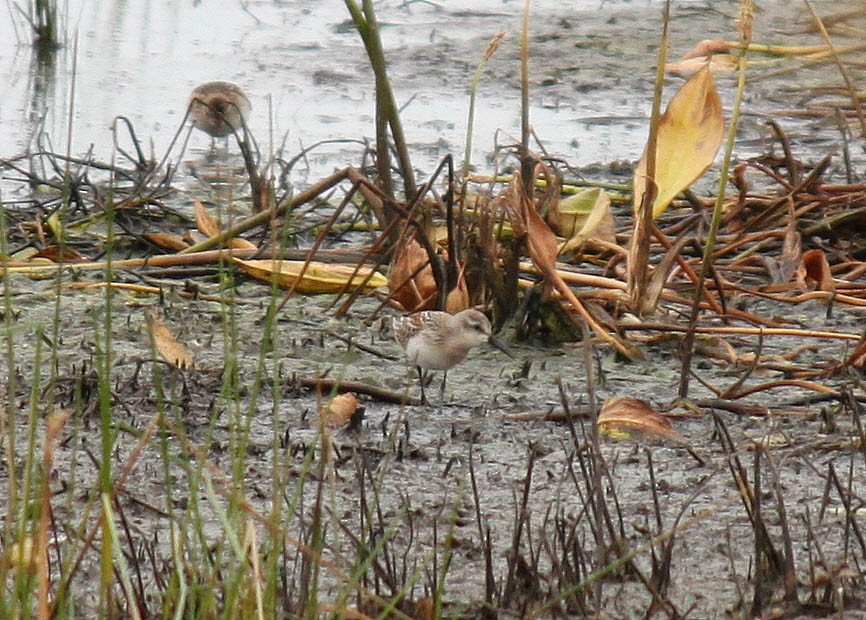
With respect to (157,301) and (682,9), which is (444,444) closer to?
(157,301)

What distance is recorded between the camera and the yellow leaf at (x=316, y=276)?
18.5ft

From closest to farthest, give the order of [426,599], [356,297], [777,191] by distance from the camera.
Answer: [426,599], [356,297], [777,191]

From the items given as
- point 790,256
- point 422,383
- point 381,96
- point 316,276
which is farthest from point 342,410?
point 790,256

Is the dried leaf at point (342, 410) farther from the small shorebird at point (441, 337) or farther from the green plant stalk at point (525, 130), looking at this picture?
the green plant stalk at point (525, 130)

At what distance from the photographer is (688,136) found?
489cm

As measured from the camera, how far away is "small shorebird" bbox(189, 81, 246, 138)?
7.77 m

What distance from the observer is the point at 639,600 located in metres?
3.20

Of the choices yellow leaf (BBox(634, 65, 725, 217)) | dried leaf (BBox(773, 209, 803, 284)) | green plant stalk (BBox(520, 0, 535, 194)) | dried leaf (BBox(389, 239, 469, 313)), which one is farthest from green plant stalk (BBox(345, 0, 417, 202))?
dried leaf (BBox(773, 209, 803, 284))

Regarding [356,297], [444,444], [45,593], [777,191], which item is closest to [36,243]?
[356,297]

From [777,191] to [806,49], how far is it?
2129 millimetres

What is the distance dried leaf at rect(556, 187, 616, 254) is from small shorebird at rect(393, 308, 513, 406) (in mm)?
742

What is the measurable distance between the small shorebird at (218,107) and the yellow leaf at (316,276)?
2109 mm

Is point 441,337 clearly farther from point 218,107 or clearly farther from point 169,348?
point 218,107

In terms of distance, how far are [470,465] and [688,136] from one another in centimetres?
191
